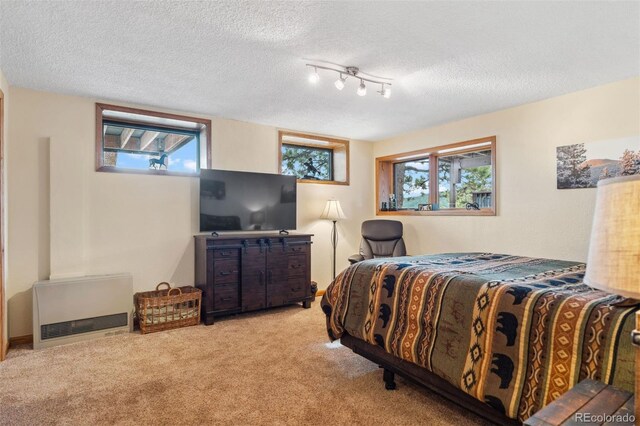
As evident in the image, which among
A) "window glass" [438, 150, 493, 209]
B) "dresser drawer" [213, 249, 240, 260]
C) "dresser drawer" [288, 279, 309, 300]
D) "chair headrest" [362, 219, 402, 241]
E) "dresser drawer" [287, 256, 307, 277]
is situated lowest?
"dresser drawer" [288, 279, 309, 300]

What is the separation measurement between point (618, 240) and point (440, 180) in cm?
419

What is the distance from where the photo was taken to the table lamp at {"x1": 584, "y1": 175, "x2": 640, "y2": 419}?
793mm

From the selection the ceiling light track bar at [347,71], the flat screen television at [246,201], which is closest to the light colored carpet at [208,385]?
the flat screen television at [246,201]

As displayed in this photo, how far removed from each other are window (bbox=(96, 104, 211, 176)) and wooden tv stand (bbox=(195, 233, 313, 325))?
3.10 feet

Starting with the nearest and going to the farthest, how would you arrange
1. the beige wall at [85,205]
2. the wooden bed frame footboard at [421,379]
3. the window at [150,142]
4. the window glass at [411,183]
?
the wooden bed frame footboard at [421,379], the beige wall at [85,205], the window at [150,142], the window glass at [411,183]

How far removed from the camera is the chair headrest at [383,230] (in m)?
4.73

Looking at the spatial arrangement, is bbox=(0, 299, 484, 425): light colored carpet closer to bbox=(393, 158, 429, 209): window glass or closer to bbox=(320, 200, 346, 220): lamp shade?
bbox=(320, 200, 346, 220): lamp shade

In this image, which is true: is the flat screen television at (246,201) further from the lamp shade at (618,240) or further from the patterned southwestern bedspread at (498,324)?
the lamp shade at (618,240)

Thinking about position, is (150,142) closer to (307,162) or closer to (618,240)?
(307,162)

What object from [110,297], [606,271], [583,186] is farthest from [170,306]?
[583,186]

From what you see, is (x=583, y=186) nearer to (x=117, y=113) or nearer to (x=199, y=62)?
(x=199, y=62)

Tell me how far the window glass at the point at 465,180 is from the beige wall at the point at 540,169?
0.26m

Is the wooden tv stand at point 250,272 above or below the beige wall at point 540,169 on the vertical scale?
below

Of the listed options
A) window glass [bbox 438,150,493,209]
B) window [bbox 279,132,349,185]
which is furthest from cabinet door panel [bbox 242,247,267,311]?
window glass [bbox 438,150,493,209]
